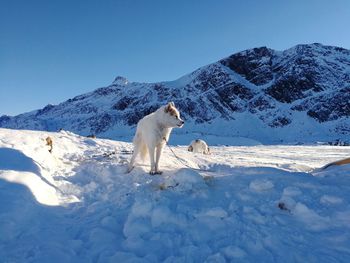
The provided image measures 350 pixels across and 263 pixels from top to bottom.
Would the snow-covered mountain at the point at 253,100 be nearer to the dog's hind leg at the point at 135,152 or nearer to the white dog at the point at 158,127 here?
the dog's hind leg at the point at 135,152

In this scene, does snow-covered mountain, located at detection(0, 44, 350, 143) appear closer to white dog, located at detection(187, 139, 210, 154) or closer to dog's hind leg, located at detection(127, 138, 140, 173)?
white dog, located at detection(187, 139, 210, 154)

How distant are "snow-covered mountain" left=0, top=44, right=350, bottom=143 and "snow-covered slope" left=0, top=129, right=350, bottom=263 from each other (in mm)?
78630

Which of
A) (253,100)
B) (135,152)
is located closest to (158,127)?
(135,152)

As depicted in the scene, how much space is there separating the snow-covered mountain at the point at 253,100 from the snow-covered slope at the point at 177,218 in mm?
78630

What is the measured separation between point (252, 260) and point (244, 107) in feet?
377

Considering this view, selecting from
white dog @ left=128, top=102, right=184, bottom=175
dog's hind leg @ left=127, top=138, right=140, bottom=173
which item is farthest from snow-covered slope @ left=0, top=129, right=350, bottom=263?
dog's hind leg @ left=127, top=138, right=140, bottom=173

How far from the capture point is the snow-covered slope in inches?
203

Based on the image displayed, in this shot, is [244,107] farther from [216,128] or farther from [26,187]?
[26,187]

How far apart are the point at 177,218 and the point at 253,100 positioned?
4614 inches

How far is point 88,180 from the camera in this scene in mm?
9531

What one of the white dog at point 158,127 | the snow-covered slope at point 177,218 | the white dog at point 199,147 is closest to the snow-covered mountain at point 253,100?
the white dog at point 199,147

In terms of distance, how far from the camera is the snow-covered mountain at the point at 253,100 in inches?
3861

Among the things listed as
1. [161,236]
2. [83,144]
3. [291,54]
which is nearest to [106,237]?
[161,236]

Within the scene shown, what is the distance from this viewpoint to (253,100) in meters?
120
